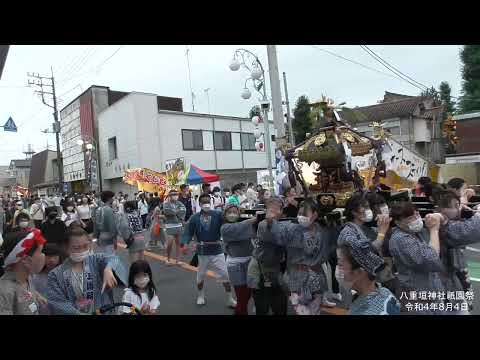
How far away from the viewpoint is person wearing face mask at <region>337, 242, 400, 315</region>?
1.71m

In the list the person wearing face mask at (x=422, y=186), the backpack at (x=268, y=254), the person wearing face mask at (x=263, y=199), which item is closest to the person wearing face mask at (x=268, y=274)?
the backpack at (x=268, y=254)

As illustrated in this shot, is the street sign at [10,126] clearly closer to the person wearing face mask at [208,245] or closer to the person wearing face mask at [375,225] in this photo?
the person wearing face mask at [208,245]

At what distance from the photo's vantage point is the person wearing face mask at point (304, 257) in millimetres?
3316

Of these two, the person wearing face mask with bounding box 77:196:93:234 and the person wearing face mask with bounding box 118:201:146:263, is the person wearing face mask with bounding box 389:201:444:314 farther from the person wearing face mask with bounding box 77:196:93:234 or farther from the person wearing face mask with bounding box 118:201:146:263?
the person wearing face mask with bounding box 77:196:93:234

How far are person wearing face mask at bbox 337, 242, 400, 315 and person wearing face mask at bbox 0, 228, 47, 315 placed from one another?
1840 mm

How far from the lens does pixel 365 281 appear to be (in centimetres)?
187

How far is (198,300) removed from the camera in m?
4.95

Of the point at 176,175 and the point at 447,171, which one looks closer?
the point at 447,171

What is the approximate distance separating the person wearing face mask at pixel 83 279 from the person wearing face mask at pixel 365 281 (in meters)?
1.69

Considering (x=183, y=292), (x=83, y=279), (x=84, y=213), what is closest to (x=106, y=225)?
(x=183, y=292)

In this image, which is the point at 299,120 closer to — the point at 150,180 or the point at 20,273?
the point at 150,180

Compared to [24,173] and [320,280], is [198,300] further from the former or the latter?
[24,173]
